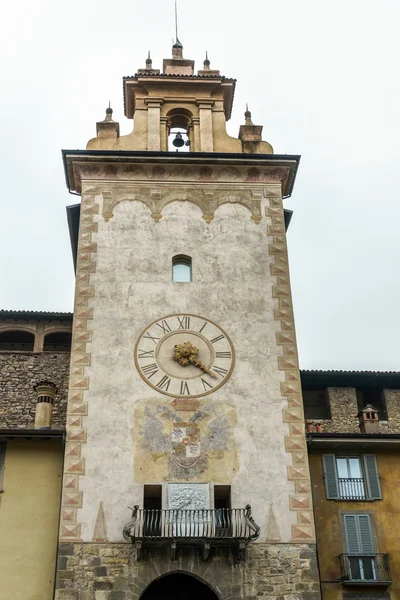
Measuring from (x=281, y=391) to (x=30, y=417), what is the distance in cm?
860

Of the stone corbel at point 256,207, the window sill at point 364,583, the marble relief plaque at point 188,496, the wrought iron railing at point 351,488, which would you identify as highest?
the stone corbel at point 256,207

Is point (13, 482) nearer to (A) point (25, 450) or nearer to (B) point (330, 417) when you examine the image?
(A) point (25, 450)

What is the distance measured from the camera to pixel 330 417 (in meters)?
26.3

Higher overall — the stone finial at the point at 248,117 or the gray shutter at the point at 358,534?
the stone finial at the point at 248,117

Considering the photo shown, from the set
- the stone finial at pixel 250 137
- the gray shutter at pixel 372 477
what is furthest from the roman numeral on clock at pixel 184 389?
the stone finial at pixel 250 137

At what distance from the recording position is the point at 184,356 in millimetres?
21531

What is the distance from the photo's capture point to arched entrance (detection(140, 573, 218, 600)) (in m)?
19.5

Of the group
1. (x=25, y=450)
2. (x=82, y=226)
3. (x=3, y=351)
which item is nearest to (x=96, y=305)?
(x=82, y=226)

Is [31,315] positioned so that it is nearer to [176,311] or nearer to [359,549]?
[176,311]

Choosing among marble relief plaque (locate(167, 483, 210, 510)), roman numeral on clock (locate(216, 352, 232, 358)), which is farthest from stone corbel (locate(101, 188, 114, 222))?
marble relief plaque (locate(167, 483, 210, 510))

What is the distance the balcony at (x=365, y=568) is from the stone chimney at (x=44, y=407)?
827cm

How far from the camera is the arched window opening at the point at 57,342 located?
1099 inches

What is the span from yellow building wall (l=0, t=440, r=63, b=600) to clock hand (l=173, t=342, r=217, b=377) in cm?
379

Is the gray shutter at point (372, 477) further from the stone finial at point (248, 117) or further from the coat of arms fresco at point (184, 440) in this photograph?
the stone finial at point (248, 117)
